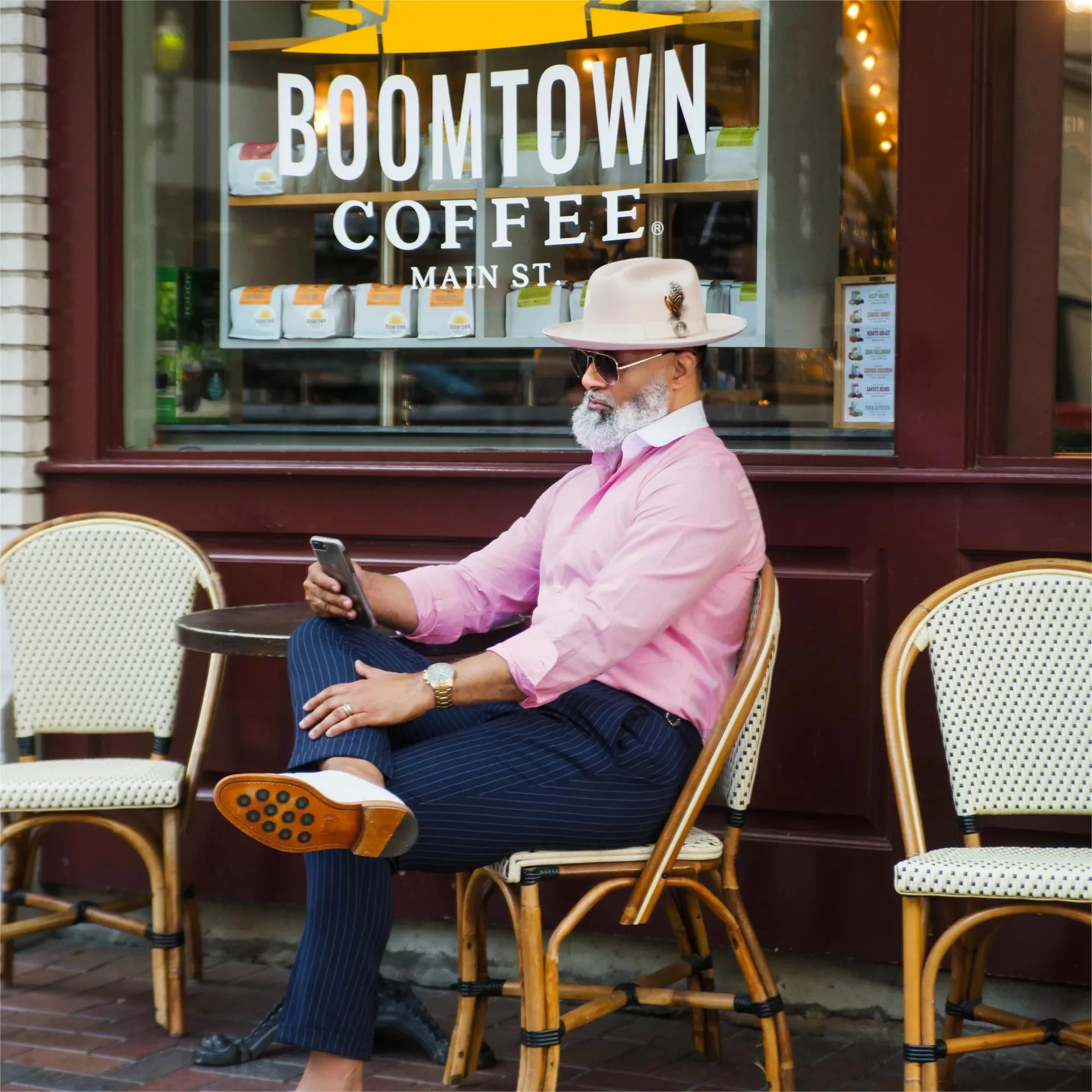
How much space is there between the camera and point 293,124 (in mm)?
4309

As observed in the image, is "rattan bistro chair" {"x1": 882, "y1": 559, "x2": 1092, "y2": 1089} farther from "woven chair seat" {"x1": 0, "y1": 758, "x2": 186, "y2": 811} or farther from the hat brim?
"woven chair seat" {"x1": 0, "y1": 758, "x2": 186, "y2": 811}

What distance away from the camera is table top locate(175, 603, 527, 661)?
3127mm

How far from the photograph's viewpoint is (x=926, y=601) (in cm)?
312

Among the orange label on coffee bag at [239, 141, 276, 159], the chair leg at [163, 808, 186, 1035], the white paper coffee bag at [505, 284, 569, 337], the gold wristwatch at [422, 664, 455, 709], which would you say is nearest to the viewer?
the gold wristwatch at [422, 664, 455, 709]

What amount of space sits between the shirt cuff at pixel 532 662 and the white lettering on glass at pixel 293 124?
6.63ft

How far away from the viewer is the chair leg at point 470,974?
315 cm

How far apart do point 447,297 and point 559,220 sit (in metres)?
0.37

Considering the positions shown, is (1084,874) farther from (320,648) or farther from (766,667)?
(320,648)

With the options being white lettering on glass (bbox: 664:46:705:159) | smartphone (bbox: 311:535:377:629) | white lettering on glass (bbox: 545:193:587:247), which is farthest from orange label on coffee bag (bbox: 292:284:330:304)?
smartphone (bbox: 311:535:377:629)

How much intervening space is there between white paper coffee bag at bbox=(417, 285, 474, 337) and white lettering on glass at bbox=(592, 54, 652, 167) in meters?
0.52

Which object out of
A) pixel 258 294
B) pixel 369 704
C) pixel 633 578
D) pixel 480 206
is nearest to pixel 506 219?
pixel 480 206

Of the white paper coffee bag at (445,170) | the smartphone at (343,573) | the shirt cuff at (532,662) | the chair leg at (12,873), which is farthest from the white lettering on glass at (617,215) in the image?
the chair leg at (12,873)

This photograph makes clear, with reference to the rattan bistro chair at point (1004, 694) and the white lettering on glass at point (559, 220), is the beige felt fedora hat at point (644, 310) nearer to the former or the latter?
the rattan bistro chair at point (1004, 694)

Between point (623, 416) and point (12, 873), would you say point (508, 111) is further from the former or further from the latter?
point (12, 873)
